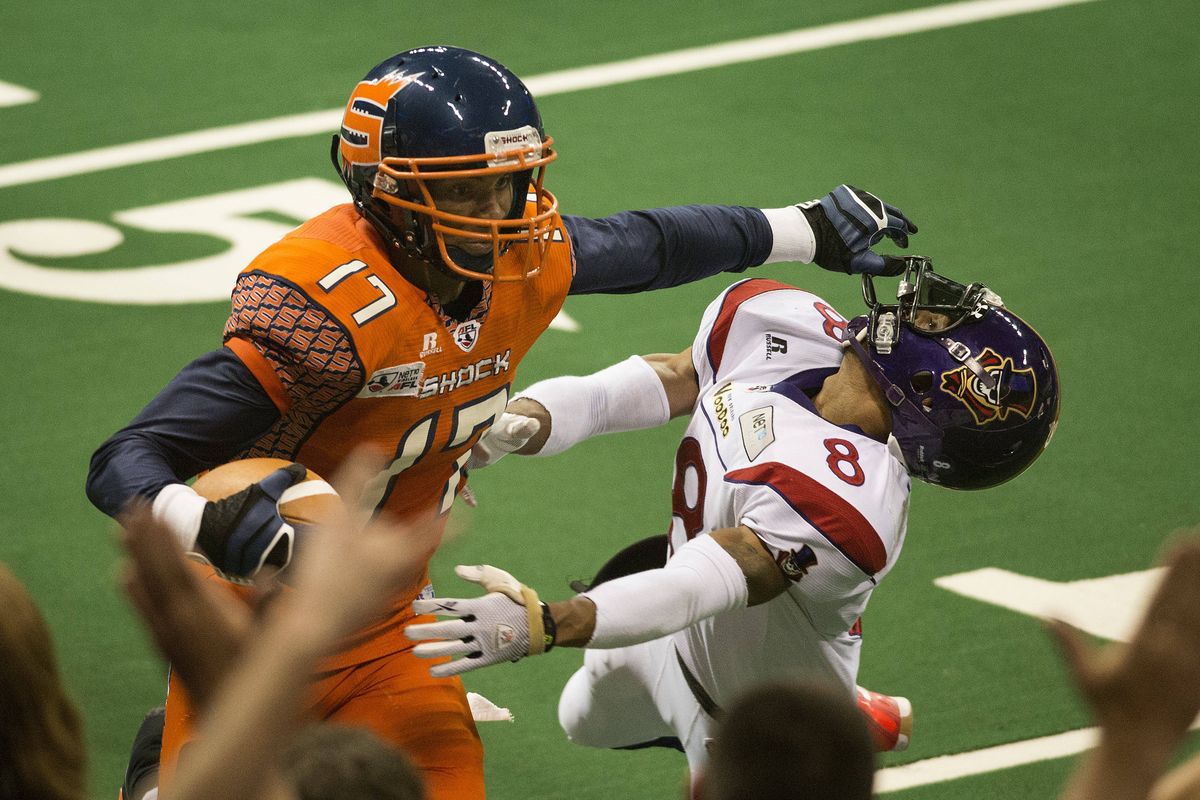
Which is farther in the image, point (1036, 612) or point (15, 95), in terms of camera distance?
point (15, 95)

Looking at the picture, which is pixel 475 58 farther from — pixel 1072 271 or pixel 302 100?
pixel 302 100

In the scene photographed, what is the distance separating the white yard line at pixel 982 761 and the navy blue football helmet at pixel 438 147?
210cm

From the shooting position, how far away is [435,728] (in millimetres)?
3746

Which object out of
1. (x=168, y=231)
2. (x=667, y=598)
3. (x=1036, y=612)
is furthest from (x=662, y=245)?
(x=168, y=231)

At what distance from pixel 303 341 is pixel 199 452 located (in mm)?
316

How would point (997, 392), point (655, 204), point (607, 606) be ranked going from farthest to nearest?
point (655, 204) < point (997, 392) < point (607, 606)

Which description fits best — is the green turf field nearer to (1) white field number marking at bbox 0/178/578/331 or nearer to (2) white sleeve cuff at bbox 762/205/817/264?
(1) white field number marking at bbox 0/178/578/331

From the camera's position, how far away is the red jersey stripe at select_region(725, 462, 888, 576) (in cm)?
360

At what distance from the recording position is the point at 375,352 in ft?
11.4

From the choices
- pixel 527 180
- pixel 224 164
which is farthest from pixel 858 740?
pixel 224 164

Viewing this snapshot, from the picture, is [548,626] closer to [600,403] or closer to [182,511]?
[182,511]

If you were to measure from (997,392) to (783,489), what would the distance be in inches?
23.7

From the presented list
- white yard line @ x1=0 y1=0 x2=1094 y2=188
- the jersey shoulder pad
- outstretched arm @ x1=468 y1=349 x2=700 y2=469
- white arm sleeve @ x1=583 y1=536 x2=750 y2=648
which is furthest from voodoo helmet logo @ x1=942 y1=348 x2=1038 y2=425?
white yard line @ x1=0 y1=0 x2=1094 y2=188

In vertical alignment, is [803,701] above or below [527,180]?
below
